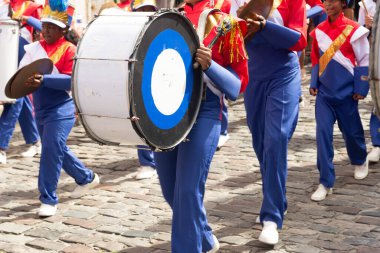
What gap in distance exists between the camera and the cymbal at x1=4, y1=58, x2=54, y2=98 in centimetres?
583

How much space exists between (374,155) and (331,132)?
1.08 metres

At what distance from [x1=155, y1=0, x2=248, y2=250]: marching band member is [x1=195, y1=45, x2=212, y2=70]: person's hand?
0.11m

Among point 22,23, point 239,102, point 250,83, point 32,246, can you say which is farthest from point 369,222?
point 239,102

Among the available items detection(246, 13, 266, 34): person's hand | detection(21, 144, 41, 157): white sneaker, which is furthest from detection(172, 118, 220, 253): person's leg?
detection(21, 144, 41, 157): white sneaker

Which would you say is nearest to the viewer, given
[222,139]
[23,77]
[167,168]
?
[167,168]

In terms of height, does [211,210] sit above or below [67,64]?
below

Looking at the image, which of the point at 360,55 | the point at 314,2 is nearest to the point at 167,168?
the point at 360,55

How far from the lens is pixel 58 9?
631 cm

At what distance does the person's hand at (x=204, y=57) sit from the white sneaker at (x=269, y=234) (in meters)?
1.51

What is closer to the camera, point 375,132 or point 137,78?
point 137,78

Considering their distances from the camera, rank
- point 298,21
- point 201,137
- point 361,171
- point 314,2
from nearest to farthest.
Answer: point 201,137 < point 298,21 < point 361,171 < point 314,2

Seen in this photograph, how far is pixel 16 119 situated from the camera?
862 centimetres

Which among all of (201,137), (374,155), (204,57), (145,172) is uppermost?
(204,57)

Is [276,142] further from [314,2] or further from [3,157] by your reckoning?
[314,2]
